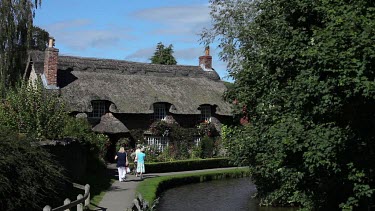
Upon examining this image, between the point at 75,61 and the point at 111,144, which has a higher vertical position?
the point at 75,61

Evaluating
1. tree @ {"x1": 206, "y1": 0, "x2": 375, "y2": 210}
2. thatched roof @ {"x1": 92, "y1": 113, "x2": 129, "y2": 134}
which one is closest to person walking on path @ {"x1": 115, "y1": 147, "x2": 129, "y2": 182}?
tree @ {"x1": 206, "y1": 0, "x2": 375, "y2": 210}

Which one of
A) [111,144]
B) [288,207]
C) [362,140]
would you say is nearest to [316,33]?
[362,140]

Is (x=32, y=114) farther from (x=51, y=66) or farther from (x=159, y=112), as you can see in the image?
(x=159, y=112)

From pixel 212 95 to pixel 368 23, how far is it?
1337 inches

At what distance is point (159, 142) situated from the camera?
41.5 meters

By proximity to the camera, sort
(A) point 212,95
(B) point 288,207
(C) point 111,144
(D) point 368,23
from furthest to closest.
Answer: (A) point 212,95, (C) point 111,144, (B) point 288,207, (D) point 368,23

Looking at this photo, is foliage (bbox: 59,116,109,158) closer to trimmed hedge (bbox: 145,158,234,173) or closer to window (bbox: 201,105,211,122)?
trimmed hedge (bbox: 145,158,234,173)

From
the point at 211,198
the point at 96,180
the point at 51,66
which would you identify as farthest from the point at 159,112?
the point at 211,198

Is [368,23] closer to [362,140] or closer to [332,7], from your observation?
[332,7]

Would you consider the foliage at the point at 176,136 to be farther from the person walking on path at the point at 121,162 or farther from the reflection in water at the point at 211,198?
the person walking on path at the point at 121,162

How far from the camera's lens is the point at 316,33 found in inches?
495

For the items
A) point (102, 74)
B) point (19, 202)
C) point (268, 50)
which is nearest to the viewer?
point (19, 202)

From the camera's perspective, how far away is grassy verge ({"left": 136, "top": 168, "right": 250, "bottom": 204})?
22062 mm

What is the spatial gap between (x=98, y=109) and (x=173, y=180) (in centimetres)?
1258
